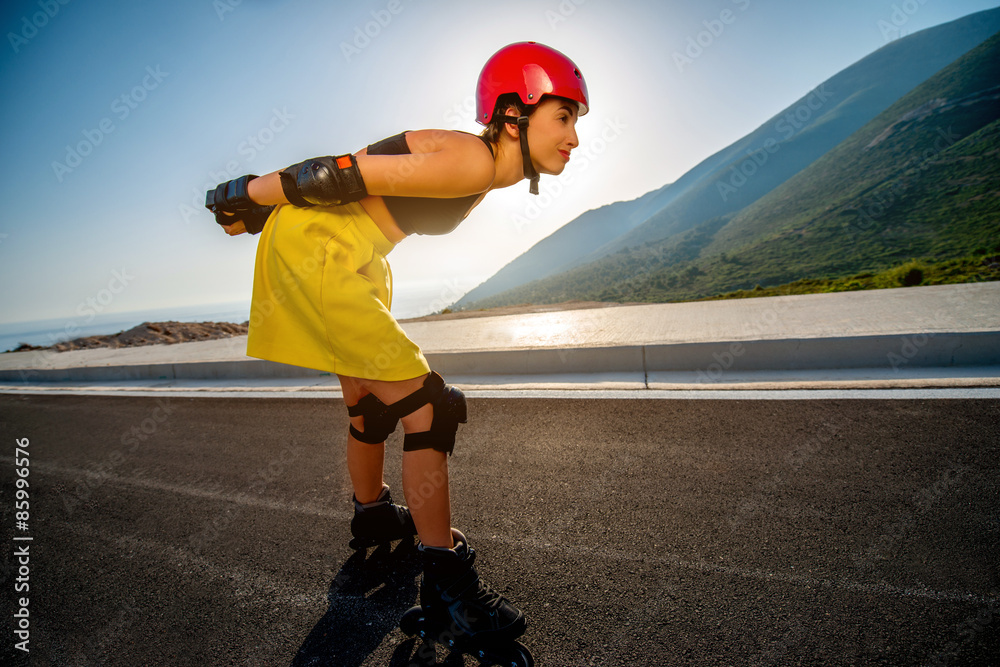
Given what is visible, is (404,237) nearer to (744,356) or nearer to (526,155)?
(526,155)

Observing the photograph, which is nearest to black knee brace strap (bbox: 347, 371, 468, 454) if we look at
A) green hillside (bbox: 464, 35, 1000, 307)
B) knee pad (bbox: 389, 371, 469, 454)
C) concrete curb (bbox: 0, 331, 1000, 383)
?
knee pad (bbox: 389, 371, 469, 454)

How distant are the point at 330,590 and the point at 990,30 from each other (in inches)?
9775

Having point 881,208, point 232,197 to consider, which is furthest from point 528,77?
point 881,208

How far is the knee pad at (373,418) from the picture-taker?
6.14 feet

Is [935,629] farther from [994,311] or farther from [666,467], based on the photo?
[994,311]

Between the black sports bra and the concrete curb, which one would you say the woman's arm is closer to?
the black sports bra

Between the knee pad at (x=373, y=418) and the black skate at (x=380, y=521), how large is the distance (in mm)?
317

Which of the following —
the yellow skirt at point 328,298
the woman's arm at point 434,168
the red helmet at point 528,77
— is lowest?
the yellow skirt at point 328,298

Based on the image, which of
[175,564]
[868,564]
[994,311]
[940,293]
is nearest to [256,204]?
[175,564]

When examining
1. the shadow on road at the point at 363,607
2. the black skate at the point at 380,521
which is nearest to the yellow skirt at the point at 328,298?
the black skate at the point at 380,521

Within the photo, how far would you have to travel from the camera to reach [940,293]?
5.52 m

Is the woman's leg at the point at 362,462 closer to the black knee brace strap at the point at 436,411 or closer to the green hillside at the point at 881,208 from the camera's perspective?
the black knee brace strap at the point at 436,411

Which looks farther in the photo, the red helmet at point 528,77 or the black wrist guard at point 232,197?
the black wrist guard at point 232,197

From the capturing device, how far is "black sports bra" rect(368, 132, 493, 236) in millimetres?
1578
